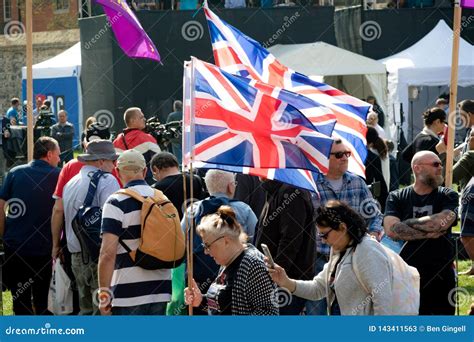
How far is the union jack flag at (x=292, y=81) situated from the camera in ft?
31.1

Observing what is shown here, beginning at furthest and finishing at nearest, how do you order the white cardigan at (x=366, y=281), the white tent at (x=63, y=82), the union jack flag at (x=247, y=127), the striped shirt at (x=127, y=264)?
the white tent at (x=63, y=82) < the union jack flag at (x=247, y=127) < the striped shirt at (x=127, y=264) < the white cardigan at (x=366, y=281)

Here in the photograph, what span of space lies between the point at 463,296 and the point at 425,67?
1188cm

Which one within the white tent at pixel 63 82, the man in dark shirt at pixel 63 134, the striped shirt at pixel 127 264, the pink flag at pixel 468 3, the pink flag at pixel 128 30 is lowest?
the man in dark shirt at pixel 63 134

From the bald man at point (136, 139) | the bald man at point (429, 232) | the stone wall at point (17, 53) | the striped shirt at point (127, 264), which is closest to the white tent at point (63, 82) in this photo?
the stone wall at point (17, 53)

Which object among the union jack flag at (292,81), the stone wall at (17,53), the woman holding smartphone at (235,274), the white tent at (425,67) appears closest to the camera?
the woman holding smartphone at (235,274)

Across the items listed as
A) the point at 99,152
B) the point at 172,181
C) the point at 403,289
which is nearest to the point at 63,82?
the point at 172,181

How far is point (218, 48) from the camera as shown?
1021 centimetres

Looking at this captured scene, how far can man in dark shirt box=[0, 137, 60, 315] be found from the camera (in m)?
8.88

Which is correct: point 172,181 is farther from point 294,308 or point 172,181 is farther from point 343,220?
point 343,220

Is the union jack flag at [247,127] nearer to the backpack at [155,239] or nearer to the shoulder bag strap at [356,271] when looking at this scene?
the backpack at [155,239]

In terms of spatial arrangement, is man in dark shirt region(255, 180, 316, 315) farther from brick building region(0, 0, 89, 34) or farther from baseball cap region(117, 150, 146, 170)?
brick building region(0, 0, 89, 34)

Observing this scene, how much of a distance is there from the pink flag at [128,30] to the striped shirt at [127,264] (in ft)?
13.5

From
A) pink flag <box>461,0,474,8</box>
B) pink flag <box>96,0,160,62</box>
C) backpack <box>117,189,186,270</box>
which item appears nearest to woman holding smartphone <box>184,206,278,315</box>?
backpack <box>117,189,186,270</box>

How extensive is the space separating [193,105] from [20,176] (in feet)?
6.68
